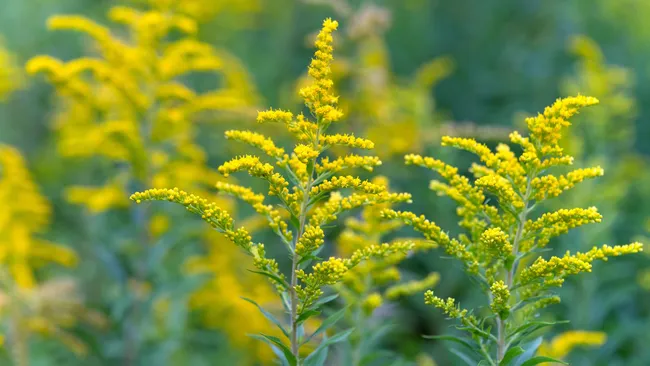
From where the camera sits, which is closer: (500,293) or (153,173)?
(500,293)

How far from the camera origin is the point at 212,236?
5316mm

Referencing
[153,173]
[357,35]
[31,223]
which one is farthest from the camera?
[357,35]

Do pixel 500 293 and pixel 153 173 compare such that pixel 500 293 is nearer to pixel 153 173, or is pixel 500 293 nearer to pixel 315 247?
pixel 315 247

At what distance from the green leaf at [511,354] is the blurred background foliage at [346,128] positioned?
877mm

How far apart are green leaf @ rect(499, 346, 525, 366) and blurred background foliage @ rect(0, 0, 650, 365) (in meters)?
0.88

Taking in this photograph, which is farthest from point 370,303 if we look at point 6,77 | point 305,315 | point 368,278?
point 6,77

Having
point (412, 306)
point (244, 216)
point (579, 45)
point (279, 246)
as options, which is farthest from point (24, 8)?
point (579, 45)

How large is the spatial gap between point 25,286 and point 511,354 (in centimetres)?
357

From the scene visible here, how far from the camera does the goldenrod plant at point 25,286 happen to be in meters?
4.43

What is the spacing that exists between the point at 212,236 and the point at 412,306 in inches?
81.8

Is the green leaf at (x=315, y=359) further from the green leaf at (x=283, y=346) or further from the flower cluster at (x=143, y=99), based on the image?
the flower cluster at (x=143, y=99)

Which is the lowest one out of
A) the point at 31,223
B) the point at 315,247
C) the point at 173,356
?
the point at 315,247

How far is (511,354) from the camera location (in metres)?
2.17

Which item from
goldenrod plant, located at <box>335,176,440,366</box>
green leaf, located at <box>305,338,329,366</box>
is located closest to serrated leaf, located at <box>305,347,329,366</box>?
green leaf, located at <box>305,338,329,366</box>
